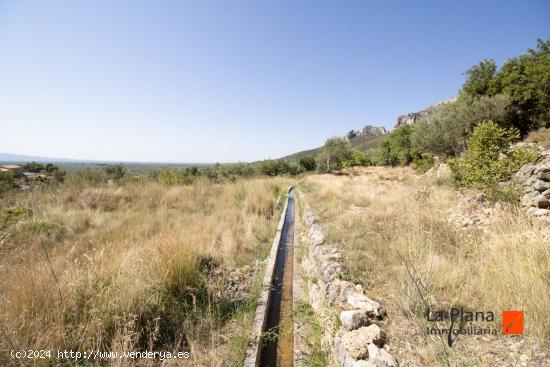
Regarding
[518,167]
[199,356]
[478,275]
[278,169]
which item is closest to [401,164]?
[278,169]

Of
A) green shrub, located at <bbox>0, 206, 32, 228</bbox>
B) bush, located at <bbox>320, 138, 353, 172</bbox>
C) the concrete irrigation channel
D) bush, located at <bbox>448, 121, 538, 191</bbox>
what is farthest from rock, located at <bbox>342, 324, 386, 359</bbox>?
bush, located at <bbox>320, 138, 353, 172</bbox>

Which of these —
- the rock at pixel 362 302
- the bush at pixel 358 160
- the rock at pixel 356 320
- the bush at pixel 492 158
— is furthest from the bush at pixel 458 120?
the rock at pixel 356 320

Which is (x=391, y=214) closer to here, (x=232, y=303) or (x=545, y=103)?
(x=232, y=303)

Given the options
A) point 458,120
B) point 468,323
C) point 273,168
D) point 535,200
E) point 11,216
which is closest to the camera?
point 468,323

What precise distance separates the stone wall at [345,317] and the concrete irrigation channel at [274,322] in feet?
1.39

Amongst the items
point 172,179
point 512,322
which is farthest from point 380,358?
point 172,179

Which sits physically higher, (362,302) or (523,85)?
(523,85)

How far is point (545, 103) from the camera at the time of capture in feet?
54.1

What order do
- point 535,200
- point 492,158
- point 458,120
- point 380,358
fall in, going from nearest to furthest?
point 380,358, point 535,200, point 492,158, point 458,120

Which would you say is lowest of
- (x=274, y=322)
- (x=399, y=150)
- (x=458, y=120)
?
(x=274, y=322)

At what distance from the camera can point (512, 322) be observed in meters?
1.79

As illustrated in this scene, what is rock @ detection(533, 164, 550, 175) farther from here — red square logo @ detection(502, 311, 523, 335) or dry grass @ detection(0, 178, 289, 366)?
dry grass @ detection(0, 178, 289, 366)

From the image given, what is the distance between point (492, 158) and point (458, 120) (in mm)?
14486

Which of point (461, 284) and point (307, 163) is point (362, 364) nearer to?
point (461, 284)
